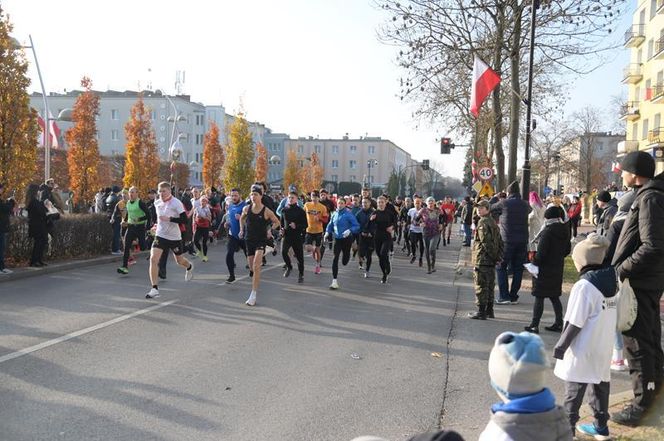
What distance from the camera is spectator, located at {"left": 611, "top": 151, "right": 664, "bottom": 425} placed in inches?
184

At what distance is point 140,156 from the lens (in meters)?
29.8

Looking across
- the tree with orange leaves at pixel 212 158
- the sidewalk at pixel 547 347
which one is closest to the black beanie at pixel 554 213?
the sidewalk at pixel 547 347

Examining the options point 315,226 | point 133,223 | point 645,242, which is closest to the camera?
point 645,242

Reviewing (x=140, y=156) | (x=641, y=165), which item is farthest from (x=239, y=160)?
(x=641, y=165)

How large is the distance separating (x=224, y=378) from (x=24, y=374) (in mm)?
1948

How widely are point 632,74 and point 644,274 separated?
53.0 metres

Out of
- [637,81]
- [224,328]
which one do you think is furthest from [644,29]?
[224,328]

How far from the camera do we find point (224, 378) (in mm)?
5980

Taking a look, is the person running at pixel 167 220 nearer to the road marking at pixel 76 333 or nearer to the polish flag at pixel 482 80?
the road marking at pixel 76 333

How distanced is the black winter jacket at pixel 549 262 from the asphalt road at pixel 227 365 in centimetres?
105

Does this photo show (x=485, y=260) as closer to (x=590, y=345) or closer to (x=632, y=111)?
(x=590, y=345)

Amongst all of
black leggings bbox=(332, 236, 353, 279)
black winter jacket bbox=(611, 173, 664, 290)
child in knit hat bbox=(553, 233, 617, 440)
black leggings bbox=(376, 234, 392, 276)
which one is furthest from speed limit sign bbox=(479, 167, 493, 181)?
child in knit hat bbox=(553, 233, 617, 440)

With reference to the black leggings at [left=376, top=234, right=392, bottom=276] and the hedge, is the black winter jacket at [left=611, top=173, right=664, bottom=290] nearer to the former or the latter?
the black leggings at [left=376, top=234, right=392, bottom=276]

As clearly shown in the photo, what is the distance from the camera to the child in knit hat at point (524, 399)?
2346 millimetres
